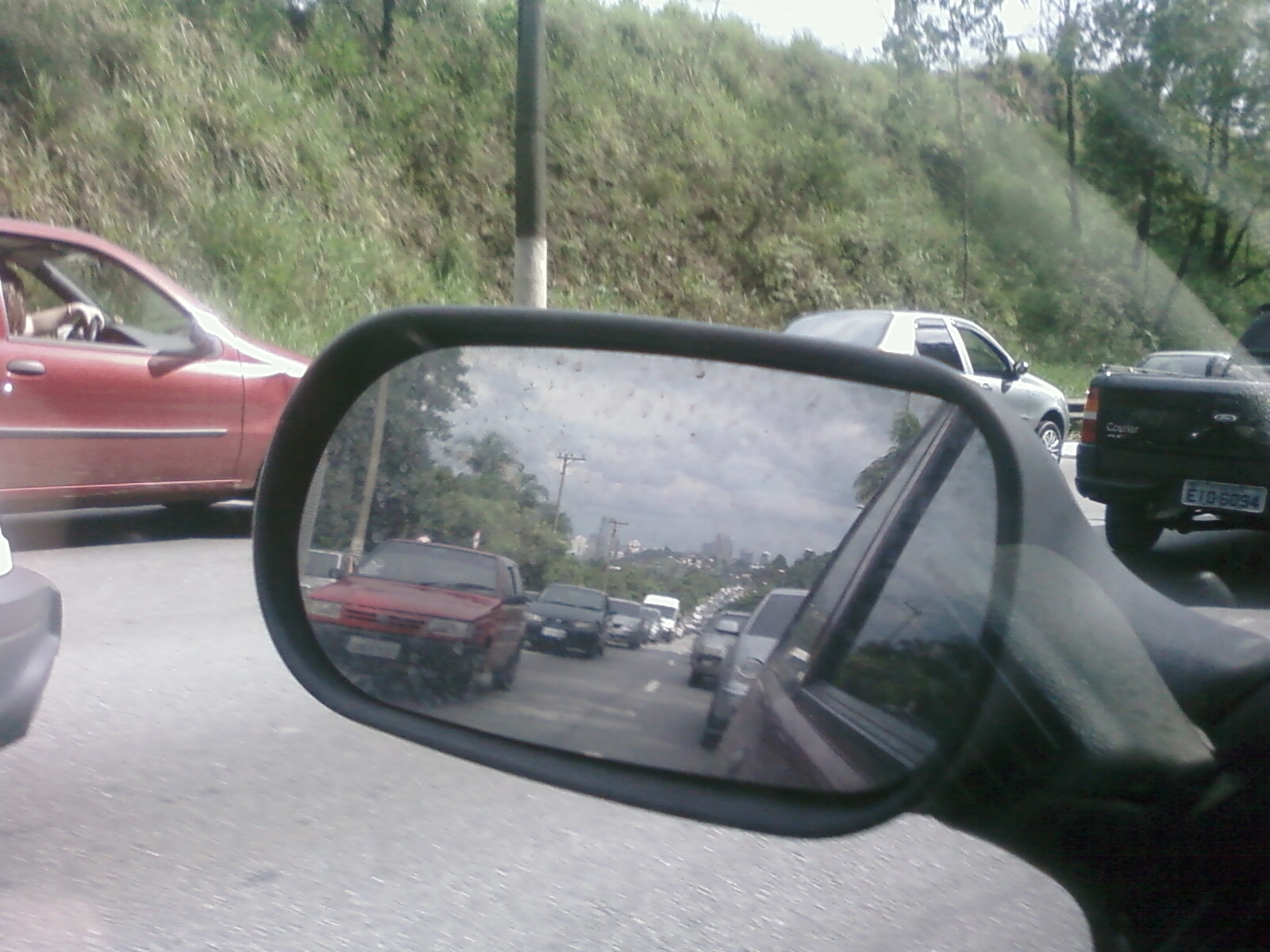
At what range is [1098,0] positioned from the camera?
645 cm

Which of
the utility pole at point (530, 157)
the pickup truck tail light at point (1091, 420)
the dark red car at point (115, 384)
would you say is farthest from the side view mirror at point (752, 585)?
the utility pole at point (530, 157)

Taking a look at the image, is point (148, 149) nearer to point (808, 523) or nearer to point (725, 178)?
point (725, 178)

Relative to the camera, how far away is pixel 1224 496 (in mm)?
2486

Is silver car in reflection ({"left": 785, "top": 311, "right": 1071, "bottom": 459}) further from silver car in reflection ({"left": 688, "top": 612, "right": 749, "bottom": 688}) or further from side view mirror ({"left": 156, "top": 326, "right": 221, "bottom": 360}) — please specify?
silver car in reflection ({"left": 688, "top": 612, "right": 749, "bottom": 688})

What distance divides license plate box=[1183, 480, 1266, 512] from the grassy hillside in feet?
14.5

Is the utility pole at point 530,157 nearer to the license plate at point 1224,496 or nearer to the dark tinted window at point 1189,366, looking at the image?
the dark tinted window at point 1189,366

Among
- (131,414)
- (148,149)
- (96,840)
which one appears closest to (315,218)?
(148,149)

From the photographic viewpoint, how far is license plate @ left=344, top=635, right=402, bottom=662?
5.55 ft

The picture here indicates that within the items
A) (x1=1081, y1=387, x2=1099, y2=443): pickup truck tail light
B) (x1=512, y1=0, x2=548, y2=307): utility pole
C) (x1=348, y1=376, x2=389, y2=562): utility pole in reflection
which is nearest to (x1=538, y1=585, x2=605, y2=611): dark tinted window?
(x1=348, y1=376, x2=389, y2=562): utility pole in reflection

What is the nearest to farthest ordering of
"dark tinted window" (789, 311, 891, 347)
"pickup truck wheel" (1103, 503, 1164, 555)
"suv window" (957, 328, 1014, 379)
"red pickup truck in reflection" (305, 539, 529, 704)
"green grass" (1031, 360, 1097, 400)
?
1. "red pickup truck in reflection" (305, 539, 529, 704)
2. "pickup truck wheel" (1103, 503, 1164, 555)
3. "green grass" (1031, 360, 1097, 400)
4. "dark tinted window" (789, 311, 891, 347)
5. "suv window" (957, 328, 1014, 379)

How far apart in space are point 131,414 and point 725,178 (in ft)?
63.8

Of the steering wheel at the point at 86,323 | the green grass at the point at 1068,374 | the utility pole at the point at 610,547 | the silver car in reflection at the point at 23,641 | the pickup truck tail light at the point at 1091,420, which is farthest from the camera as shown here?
the green grass at the point at 1068,374

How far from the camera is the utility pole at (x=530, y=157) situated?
42.7ft

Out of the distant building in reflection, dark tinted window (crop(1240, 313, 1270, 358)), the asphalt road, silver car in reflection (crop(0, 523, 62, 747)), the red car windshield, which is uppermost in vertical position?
dark tinted window (crop(1240, 313, 1270, 358))
